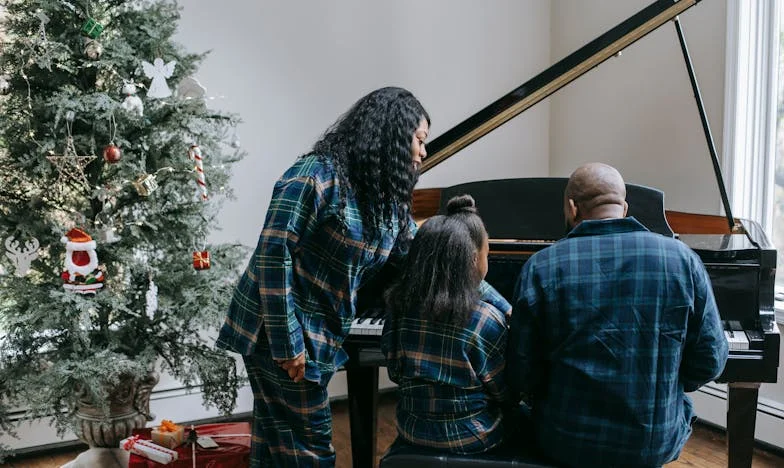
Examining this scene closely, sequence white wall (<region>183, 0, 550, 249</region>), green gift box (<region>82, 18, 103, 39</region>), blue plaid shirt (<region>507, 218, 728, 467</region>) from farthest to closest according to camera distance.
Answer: white wall (<region>183, 0, 550, 249</region>), green gift box (<region>82, 18, 103, 39</region>), blue plaid shirt (<region>507, 218, 728, 467</region>)

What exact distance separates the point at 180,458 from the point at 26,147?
3.90 ft

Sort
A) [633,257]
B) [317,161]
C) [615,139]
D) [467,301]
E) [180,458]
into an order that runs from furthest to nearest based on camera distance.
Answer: [615,139]
[180,458]
[317,161]
[467,301]
[633,257]

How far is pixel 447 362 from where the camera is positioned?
1733mm

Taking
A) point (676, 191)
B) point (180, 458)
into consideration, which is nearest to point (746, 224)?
point (676, 191)

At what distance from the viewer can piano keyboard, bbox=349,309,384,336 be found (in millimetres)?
2253

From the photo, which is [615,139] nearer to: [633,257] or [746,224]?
[746,224]

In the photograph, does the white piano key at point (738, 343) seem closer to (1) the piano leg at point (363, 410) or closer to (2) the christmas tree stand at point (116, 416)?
(1) the piano leg at point (363, 410)

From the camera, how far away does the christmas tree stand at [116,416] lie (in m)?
2.59

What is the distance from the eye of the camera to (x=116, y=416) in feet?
8.65

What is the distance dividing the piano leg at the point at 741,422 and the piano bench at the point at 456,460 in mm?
762

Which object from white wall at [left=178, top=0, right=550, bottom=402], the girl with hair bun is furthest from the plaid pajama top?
white wall at [left=178, top=0, right=550, bottom=402]

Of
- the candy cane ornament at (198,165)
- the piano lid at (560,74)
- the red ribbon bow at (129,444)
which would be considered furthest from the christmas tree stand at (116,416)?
the piano lid at (560,74)

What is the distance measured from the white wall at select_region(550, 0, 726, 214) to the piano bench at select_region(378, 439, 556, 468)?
7.00 feet

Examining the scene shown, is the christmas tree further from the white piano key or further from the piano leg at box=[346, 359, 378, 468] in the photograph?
the white piano key
